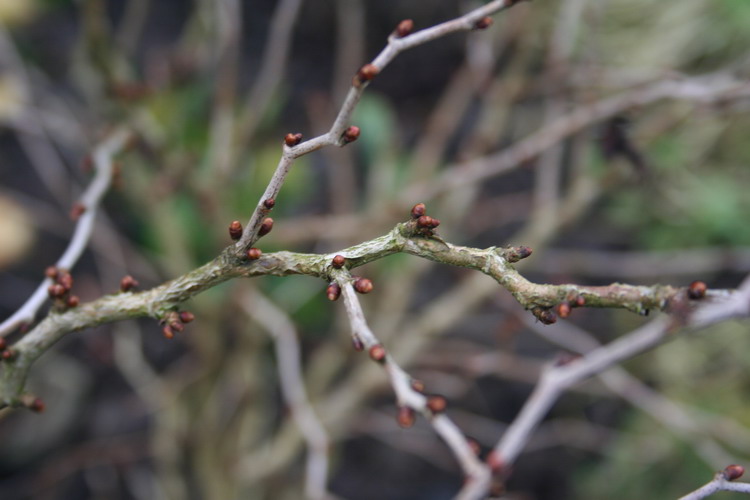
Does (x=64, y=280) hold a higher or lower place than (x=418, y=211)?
higher

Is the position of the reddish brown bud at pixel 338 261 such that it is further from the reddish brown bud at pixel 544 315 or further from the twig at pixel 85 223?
the twig at pixel 85 223

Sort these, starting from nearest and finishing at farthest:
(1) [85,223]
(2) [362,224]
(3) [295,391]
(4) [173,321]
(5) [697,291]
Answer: (5) [697,291] → (4) [173,321] → (1) [85,223] → (3) [295,391] → (2) [362,224]

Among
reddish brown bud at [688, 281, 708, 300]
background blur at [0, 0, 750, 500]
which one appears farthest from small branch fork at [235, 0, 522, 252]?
background blur at [0, 0, 750, 500]

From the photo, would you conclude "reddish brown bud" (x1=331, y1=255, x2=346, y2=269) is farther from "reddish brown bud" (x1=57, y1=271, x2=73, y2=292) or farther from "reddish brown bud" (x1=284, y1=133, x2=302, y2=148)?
"reddish brown bud" (x1=57, y1=271, x2=73, y2=292)

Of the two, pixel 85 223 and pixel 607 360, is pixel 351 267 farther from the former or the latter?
pixel 85 223

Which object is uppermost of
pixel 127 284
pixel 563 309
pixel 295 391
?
pixel 295 391

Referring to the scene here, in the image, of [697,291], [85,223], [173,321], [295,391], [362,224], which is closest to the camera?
[697,291]

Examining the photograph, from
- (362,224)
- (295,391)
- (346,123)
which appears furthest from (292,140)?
(362,224)

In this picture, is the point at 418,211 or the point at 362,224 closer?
the point at 418,211
